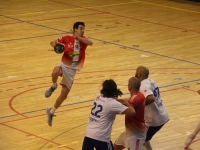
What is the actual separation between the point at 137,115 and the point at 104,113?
779 millimetres

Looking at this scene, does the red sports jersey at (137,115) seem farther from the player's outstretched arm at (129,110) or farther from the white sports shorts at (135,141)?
the player's outstretched arm at (129,110)

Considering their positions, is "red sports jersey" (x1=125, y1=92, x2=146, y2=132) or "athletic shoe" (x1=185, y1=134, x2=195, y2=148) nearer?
"red sports jersey" (x1=125, y1=92, x2=146, y2=132)

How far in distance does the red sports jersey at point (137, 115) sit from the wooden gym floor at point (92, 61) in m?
2.55

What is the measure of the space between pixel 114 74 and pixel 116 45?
378 centimetres

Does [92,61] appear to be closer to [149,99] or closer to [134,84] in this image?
[149,99]

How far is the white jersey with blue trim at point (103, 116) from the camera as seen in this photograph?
9.39 m

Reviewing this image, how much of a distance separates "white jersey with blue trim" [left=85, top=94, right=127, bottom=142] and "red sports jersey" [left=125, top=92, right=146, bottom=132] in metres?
0.50

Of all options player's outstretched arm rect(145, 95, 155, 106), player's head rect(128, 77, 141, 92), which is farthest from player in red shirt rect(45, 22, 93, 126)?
player's head rect(128, 77, 141, 92)

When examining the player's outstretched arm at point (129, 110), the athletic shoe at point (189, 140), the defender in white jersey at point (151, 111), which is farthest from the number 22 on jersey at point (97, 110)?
the athletic shoe at point (189, 140)

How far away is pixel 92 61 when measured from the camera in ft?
63.2

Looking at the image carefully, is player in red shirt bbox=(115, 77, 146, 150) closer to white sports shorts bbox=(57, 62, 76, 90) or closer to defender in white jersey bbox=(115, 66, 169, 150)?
defender in white jersey bbox=(115, 66, 169, 150)

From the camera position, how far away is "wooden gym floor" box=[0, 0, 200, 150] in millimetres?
13289

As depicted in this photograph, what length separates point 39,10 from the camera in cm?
2748

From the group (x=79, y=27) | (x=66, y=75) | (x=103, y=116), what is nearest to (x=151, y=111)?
(x=103, y=116)
